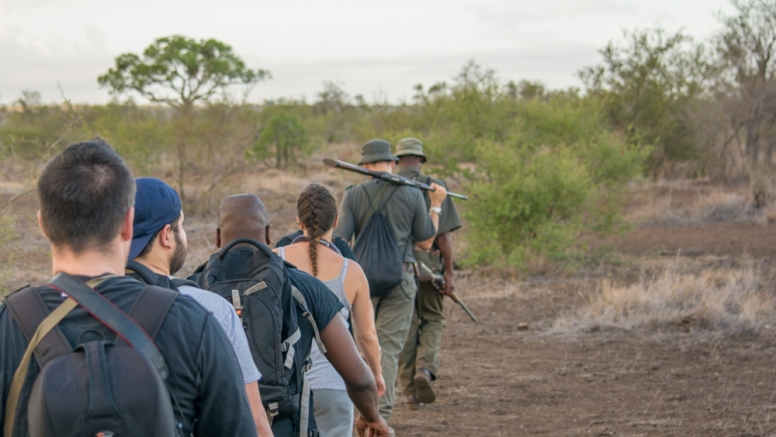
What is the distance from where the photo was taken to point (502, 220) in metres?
10.8

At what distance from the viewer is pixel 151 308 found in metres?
1.51

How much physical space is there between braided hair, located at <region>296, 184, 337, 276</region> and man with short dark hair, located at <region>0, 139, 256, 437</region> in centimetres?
171

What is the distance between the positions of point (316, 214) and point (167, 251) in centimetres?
138

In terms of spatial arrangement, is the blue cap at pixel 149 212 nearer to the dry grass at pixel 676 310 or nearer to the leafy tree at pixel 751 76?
the dry grass at pixel 676 310

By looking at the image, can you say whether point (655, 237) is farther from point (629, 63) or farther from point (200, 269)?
point (200, 269)

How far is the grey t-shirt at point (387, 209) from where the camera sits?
16.4 ft

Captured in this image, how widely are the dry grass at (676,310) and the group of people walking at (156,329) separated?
206 inches

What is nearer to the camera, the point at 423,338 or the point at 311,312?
the point at 311,312

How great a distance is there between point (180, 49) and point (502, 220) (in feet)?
88.2

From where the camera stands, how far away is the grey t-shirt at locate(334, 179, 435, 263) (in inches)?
196

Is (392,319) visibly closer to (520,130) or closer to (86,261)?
(86,261)

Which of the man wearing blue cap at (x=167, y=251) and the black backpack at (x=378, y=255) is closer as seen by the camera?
the man wearing blue cap at (x=167, y=251)

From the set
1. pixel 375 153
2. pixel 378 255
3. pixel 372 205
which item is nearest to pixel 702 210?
pixel 375 153

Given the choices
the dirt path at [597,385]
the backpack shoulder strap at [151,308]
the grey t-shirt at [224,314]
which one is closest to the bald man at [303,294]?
the grey t-shirt at [224,314]
